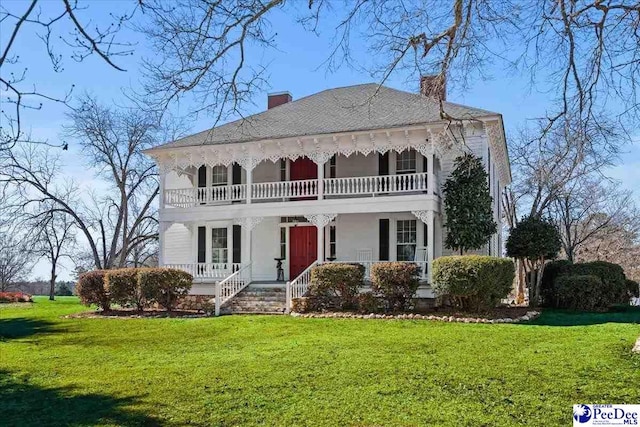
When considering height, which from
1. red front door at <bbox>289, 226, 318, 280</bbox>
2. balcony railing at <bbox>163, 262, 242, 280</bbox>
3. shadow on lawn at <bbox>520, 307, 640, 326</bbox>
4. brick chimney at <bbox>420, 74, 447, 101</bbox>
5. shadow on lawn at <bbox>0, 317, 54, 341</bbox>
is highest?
brick chimney at <bbox>420, 74, 447, 101</bbox>

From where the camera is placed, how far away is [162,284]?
18.1 metres

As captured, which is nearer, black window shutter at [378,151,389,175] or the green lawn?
the green lawn

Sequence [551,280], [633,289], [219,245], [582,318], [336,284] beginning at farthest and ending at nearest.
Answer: [219,245]
[633,289]
[551,280]
[336,284]
[582,318]

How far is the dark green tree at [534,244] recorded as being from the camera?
20047mm

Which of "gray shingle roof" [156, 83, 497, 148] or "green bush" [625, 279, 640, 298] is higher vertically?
"gray shingle roof" [156, 83, 497, 148]

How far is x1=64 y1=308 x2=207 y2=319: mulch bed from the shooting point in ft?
58.4

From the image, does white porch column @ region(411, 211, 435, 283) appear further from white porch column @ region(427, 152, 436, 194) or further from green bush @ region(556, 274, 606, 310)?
green bush @ region(556, 274, 606, 310)

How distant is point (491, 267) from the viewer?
596 inches

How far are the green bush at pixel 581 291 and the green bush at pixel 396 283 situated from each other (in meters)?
5.56

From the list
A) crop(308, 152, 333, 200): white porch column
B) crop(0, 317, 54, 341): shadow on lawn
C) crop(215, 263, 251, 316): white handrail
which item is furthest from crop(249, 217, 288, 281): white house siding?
crop(0, 317, 54, 341): shadow on lawn

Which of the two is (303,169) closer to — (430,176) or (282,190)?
(282,190)

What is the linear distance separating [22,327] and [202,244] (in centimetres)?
815

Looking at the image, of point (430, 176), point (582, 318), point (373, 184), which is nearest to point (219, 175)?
point (373, 184)

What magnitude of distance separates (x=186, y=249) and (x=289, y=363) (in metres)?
16.0
